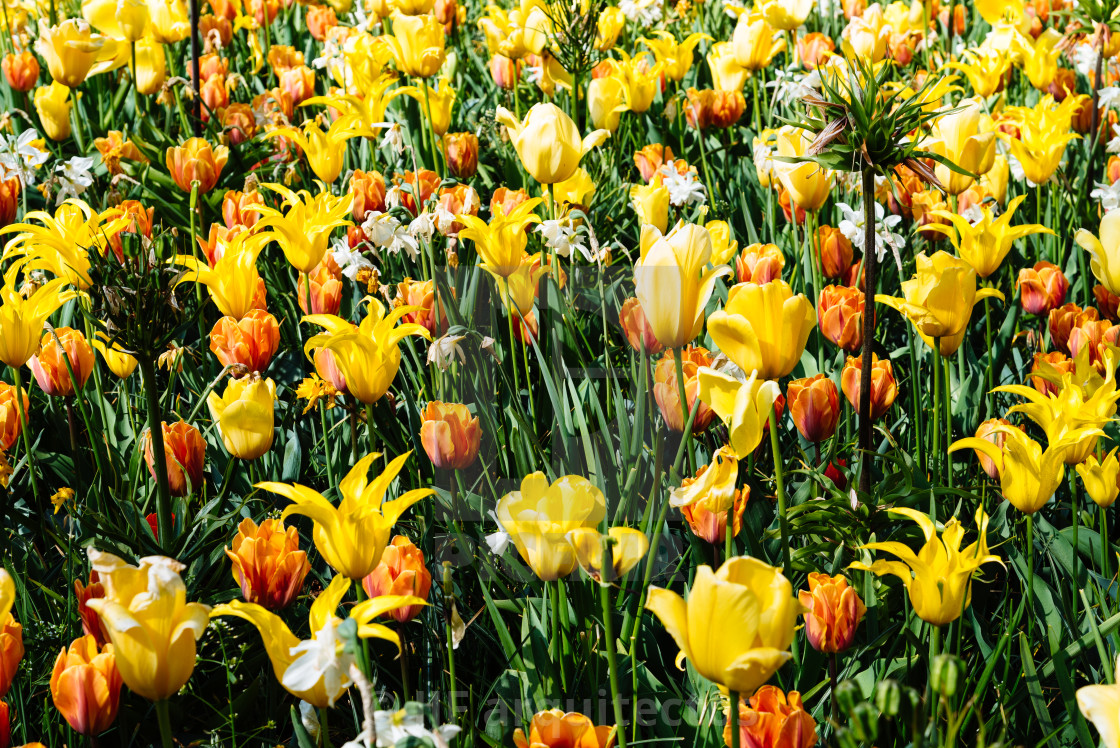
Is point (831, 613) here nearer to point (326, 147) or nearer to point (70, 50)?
A: point (326, 147)

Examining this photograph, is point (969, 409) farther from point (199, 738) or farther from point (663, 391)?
point (199, 738)

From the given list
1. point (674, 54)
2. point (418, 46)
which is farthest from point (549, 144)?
point (674, 54)

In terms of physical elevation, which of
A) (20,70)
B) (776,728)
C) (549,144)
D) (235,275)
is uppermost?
(20,70)

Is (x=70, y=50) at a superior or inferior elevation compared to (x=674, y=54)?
superior

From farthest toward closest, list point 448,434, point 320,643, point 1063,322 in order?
point 1063,322, point 448,434, point 320,643

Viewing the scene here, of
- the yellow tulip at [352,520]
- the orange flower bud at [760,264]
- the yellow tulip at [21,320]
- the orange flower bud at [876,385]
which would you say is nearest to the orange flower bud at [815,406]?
the orange flower bud at [876,385]

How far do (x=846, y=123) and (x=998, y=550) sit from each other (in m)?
0.78

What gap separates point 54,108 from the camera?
9.36ft

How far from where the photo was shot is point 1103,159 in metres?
3.13

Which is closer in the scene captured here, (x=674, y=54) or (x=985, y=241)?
(x=985, y=241)

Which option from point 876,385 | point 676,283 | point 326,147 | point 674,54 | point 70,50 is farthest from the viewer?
point 674,54

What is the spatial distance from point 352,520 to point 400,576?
0.17 metres

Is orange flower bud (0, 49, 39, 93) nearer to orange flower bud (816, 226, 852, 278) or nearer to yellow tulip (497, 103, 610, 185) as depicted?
yellow tulip (497, 103, 610, 185)

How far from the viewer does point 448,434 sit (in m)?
1.53
